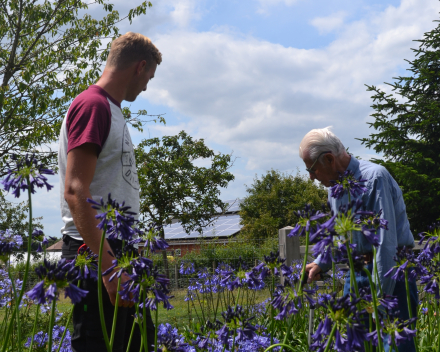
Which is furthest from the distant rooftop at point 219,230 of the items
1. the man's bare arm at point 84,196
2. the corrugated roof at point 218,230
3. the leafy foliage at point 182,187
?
the man's bare arm at point 84,196

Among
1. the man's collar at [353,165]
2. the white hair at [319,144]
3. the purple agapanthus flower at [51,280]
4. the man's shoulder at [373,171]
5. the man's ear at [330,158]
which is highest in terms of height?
the white hair at [319,144]

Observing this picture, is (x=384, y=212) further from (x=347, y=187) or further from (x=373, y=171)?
(x=347, y=187)

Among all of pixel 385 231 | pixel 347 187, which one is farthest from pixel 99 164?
pixel 385 231

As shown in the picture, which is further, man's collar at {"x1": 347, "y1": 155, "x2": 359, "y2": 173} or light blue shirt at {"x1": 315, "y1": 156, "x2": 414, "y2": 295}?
man's collar at {"x1": 347, "y1": 155, "x2": 359, "y2": 173}

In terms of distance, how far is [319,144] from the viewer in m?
2.55

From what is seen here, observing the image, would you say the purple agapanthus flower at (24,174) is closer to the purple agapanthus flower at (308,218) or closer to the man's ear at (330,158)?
the purple agapanthus flower at (308,218)

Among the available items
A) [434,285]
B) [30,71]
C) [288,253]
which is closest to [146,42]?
[434,285]

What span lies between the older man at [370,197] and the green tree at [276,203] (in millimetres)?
25677

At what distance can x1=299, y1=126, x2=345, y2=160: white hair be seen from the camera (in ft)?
8.40

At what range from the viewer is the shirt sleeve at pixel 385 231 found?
2.16 metres

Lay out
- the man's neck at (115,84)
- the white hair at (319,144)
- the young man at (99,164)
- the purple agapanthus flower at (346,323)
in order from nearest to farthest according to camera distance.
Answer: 1. the purple agapanthus flower at (346,323)
2. the young man at (99,164)
3. the man's neck at (115,84)
4. the white hair at (319,144)

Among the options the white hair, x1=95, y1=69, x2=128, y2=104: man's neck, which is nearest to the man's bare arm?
x1=95, y1=69, x2=128, y2=104: man's neck

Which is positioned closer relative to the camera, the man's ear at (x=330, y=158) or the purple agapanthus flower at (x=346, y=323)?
the purple agapanthus flower at (x=346, y=323)

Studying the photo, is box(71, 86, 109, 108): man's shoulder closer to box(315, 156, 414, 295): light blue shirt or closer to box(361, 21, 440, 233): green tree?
box(315, 156, 414, 295): light blue shirt
